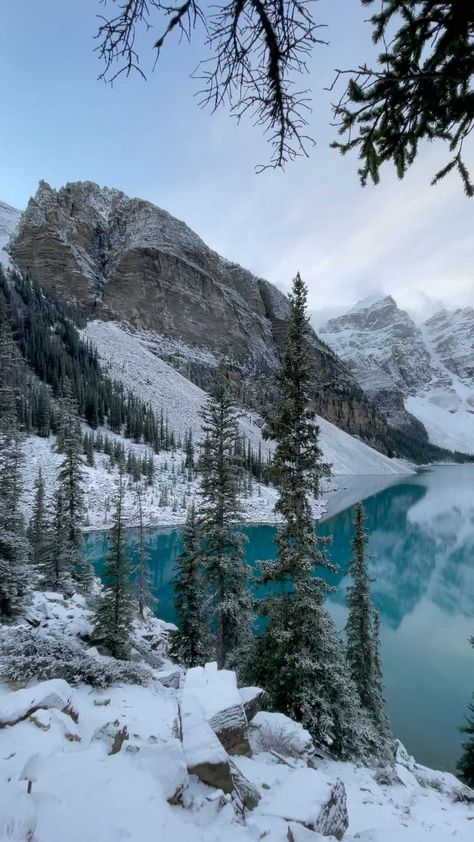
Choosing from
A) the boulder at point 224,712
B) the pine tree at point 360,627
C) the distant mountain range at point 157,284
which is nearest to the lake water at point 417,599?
the pine tree at point 360,627

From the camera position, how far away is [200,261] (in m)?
152

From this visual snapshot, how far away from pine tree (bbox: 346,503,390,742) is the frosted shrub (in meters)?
7.42

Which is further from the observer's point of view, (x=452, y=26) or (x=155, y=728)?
(x=155, y=728)

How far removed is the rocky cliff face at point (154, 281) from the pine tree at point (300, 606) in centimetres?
10628

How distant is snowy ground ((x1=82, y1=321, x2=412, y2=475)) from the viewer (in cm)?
9269

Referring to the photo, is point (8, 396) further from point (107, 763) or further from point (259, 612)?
point (107, 763)

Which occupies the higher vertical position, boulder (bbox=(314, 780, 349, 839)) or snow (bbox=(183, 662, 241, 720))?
snow (bbox=(183, 662, 241, 720))

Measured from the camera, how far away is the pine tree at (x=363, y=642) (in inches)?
480

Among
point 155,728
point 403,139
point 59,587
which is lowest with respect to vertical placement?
point 59,587

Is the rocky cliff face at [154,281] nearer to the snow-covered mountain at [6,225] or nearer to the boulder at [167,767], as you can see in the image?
the snow-covered mountain at [6,225]

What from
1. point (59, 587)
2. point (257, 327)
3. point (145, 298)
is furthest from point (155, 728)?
point (257, 327)

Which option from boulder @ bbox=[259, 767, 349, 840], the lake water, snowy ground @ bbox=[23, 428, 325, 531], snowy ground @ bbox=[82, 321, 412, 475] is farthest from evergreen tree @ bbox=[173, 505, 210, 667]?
snowy ground @ bbox=[82, 321, 412, 475]

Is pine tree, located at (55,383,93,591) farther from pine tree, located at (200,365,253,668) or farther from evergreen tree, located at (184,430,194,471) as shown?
evergreen tree, located at (184,430,194,471)

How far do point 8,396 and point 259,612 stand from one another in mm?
11079
